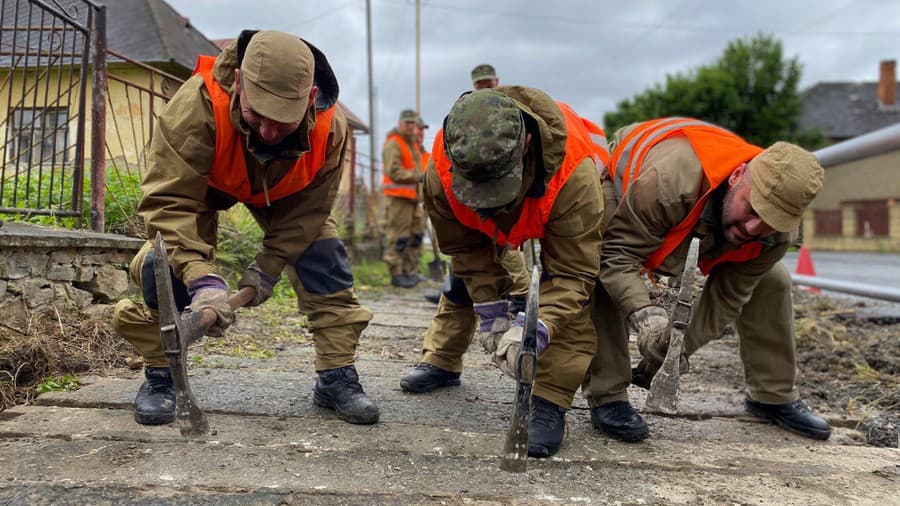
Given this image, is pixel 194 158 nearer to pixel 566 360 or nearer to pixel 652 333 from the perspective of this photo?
pixel 566 360

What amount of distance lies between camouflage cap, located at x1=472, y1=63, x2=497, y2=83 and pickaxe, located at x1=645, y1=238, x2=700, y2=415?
13.9ft

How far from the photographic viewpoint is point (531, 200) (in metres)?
2.40

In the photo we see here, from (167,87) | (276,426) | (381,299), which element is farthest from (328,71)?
(381,299)

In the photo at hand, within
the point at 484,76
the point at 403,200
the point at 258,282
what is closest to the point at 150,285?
the point at 258,282

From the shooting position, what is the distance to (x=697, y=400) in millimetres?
3279

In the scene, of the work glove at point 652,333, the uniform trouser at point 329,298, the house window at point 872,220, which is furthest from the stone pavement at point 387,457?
the house window at point 872,220

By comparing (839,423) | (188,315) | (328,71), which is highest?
(328,71)

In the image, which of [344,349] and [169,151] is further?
[344,349]

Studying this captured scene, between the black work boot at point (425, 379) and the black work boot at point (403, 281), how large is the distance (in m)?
4.38

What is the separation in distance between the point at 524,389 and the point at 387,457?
53cm

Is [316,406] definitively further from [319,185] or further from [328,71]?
[328,71]

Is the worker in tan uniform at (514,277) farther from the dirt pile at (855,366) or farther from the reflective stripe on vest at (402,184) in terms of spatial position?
the reflective stripe on vest at (402,184)

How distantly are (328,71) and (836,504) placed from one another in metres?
2.14

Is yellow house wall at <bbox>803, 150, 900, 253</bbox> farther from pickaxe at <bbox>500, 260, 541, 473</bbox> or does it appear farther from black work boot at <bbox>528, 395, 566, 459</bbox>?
pickaxe at <bbox>500, 260, 541, 473</bbox>
